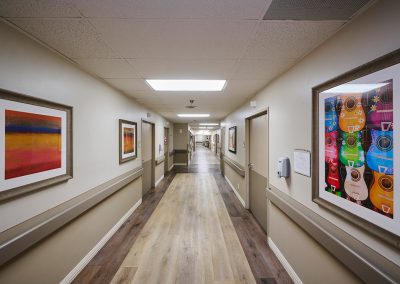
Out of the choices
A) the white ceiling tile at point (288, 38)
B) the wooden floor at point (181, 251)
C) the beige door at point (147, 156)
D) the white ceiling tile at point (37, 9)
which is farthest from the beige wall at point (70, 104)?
the white ceiling tile at point (288, 38)

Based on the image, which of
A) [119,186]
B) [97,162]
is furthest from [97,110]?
[119,186]

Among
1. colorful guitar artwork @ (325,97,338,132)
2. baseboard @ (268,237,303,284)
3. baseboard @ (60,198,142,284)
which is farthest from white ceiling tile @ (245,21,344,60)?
baseboard @ (60,198,142,284)

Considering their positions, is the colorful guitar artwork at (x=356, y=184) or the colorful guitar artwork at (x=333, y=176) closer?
the colorful guitar artwork at (x=356, y=184)

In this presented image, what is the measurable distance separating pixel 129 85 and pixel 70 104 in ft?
3.59

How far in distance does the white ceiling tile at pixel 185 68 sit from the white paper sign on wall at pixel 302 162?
1.24 metres

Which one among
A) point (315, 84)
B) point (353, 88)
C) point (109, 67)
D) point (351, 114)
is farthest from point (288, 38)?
point (109, 67)

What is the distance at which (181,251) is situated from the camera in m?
2.68

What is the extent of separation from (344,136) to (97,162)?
288 centimetres

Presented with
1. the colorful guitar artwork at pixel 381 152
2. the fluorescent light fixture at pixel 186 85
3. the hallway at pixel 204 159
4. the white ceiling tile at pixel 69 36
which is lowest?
the hallway at pixel 204 159

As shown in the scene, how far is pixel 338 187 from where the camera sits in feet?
4.87

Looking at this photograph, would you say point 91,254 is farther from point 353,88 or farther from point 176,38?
point 353,88

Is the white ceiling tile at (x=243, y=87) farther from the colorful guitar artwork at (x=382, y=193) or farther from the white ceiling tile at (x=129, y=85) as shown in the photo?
the colorful guitar artwork at (x=382, y=193)

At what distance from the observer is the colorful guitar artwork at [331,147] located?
59.9 inches

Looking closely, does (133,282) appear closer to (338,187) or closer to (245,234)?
(245,234)
